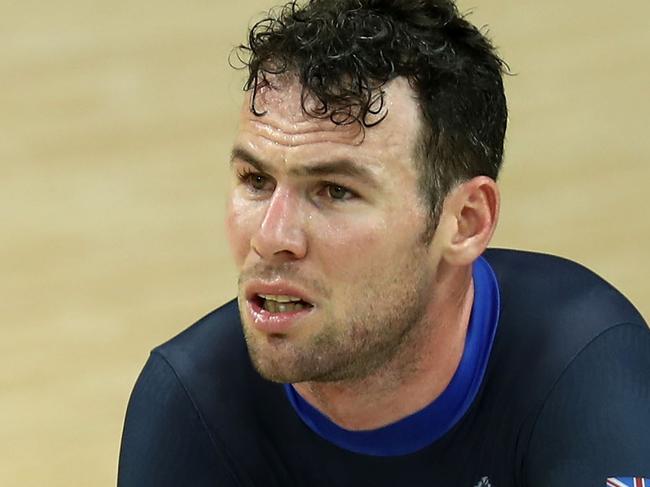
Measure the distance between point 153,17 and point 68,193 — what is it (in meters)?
0.76

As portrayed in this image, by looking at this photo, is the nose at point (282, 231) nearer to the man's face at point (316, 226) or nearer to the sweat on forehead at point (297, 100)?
the man's face at point (316, 226)

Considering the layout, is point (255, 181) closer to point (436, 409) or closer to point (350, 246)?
point (350, 246)

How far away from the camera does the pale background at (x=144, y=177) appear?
411 centimetres

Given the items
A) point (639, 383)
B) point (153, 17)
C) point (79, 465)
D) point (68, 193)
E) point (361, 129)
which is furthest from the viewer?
point (153, 17)

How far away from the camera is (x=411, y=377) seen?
8.25 feet

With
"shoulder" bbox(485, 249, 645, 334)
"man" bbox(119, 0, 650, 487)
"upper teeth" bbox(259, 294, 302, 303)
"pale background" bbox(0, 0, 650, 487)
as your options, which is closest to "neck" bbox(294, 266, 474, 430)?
"man" bbox(119, 0, 650, 487)

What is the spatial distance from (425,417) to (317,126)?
0.49 metres

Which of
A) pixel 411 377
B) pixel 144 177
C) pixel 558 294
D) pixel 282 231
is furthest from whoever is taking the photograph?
pixel 144 177

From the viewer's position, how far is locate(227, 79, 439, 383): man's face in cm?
230

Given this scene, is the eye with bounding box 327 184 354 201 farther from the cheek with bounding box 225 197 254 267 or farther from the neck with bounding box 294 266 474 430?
the neck with bounding box 294 266 474 430

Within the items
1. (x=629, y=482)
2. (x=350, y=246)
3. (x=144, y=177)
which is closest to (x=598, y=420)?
(x=629, y=482)

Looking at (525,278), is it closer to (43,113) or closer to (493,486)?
(493,486)

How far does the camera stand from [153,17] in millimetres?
5098

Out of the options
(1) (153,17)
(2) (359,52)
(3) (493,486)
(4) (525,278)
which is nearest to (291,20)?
(2) (359,52)
